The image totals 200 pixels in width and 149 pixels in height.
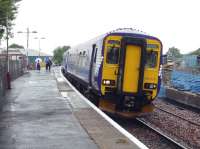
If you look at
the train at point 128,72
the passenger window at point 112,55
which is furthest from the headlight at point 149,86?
the passenger window at point 112,55

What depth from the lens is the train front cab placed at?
1666cm

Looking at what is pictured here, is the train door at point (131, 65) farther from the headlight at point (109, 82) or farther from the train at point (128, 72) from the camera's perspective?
the headlight at point (109, 82)

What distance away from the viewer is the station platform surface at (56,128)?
1011 centimetres

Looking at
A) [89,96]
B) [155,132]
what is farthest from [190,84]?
[155,132]

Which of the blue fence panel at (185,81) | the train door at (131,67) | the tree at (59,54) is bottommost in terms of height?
the tree at (59,54)

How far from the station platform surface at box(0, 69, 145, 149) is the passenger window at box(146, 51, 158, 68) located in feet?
8.35

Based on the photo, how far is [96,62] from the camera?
18.3 metres

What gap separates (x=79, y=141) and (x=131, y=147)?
3.81ft

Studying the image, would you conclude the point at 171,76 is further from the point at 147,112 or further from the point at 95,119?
the point at 95,119

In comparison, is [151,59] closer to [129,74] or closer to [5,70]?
[129,74]

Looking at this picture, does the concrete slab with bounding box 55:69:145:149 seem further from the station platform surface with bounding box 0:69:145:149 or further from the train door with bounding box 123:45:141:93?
the train door with bounding box 123:45:141:93

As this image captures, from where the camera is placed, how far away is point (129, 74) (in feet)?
54.6

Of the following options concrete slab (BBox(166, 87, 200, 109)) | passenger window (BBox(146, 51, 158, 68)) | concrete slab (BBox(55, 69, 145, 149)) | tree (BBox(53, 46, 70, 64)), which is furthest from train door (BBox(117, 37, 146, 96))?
tree (BBox(53, 46, 70, 64))

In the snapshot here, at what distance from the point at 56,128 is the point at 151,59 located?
6.09 metres
